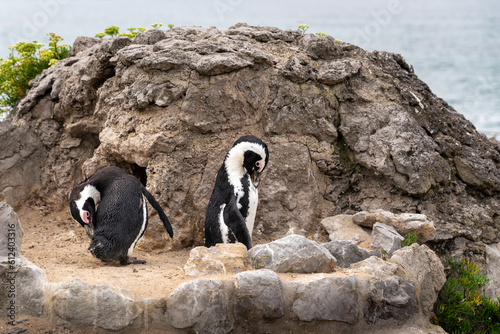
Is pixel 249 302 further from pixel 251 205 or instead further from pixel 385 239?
pixel 385 239

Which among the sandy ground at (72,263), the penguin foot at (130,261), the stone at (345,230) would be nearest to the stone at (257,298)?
the sandy ground at (72,263)

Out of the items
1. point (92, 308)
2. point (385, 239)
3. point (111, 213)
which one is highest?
point (385, 239)

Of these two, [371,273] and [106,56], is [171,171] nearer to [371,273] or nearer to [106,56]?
[106,56]

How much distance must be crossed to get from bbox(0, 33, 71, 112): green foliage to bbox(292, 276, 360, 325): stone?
5.33m

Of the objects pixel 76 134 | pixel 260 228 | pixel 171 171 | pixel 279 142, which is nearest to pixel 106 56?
pixel 76 134

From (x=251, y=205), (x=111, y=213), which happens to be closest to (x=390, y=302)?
(x=251, y=205)

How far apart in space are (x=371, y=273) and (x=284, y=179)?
178 cm

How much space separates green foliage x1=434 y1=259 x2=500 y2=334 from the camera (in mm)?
4754

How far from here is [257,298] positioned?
3828 millimetres

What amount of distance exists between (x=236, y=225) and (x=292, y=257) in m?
0.80

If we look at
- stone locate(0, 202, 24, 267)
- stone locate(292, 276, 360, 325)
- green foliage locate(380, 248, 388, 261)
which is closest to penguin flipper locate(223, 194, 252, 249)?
stone locate(292, 276, 360, 325)

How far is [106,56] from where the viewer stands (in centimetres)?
629

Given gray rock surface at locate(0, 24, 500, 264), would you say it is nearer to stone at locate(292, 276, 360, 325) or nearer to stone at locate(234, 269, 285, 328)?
stone at locate(292, 276, 360, 325)

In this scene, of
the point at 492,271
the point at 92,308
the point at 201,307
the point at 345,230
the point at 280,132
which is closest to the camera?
the point at 92,308
